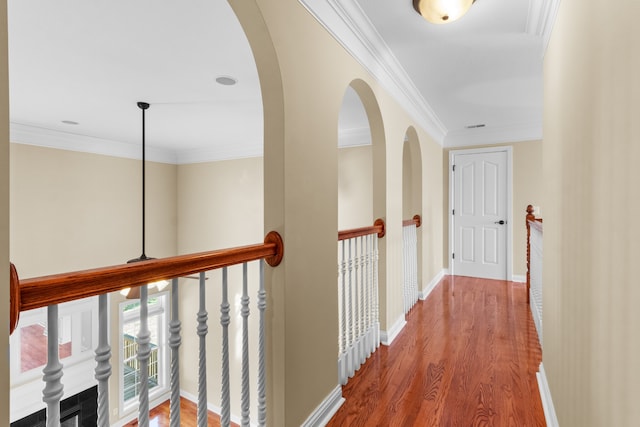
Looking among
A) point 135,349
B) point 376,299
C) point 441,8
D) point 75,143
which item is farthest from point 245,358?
point 135,349

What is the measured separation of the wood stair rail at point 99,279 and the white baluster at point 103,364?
0.07 metres

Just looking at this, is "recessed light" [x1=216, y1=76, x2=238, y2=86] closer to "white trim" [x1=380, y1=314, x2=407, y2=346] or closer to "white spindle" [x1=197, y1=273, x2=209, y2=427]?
"white spindle" [x1=197, y1=273, x2=209, y2=427]

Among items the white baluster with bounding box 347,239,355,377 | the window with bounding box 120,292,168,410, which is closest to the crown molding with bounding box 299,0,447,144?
the white baluster with bounding box 347,239,355,377

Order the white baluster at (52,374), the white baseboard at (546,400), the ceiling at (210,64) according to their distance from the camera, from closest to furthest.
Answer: the white baluster at (52,374)
the white baseboard at (546,400)
the ceiling at (210,64)

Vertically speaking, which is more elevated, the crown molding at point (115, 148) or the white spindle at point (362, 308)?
the crown molding at point (115, 148)

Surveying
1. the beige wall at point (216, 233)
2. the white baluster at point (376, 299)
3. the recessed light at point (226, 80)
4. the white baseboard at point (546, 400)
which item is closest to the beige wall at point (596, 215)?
the white baseboard at point (546, 400)

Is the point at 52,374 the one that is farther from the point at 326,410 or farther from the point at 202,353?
the point at 326,410

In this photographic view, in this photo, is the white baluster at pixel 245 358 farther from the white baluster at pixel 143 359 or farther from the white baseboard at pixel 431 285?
the white baseboard at pixel 431 285

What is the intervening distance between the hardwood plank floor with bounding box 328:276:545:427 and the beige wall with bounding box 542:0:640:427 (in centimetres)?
42

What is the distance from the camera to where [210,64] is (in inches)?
105

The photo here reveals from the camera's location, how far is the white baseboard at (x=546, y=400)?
164 cm

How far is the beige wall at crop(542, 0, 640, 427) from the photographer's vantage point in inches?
28.9

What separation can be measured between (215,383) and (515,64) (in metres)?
6.29

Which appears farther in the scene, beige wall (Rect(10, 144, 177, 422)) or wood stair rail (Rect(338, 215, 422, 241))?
beige wall (Rect(10, 144, 177, 422))
